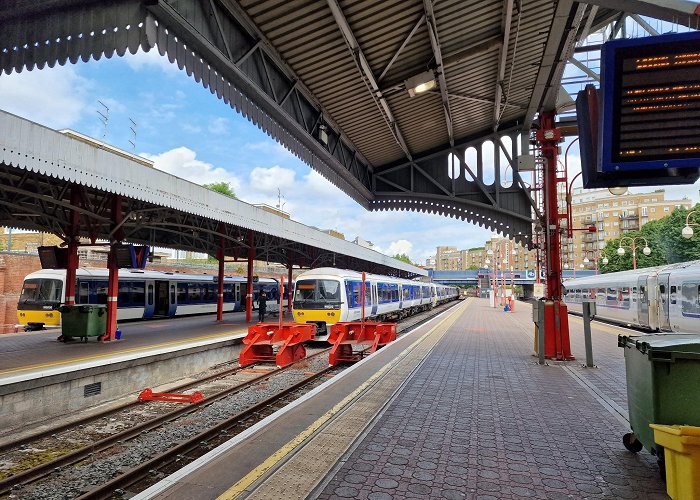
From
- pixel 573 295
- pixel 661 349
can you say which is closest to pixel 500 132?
pixel 661 349

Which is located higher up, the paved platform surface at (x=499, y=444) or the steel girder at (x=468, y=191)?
the steel girder at (x=468, y=191)

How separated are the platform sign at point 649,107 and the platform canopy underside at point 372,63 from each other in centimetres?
38

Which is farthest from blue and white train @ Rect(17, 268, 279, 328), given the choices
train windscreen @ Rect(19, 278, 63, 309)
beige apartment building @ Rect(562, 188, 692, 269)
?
beige apartment building @ Rect(562, 188, 692, 269)

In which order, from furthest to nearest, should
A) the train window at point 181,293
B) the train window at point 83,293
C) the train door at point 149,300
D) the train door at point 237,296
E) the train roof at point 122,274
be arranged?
the train door at point 237,296, the train window at point 181,293, the train door at point 149,300, the train window at point 83,293, the train roof at point 122,274

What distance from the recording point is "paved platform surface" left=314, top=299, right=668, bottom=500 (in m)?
3.54

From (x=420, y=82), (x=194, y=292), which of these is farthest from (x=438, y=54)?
(x=194, y=292)

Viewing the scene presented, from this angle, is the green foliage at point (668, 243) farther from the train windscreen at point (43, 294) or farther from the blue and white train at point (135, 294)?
the train windscreen at point (43, 294)

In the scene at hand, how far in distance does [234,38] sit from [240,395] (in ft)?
22.8

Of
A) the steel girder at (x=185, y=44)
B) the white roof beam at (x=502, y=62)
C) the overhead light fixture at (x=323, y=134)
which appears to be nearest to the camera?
the steel girder at (x=185, y=44)

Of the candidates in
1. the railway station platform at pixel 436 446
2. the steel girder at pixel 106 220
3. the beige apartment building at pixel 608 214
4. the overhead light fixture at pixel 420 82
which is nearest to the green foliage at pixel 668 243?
the beige apartment building at pixel 608 214

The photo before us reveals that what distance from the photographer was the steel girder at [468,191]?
35.7 ft

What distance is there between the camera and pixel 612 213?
9338 centimetres

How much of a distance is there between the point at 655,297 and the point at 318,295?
13.0 meters

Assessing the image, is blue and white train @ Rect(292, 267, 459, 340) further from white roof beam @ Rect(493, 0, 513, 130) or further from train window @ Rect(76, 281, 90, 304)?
train window @ Rect(76, 281, 90, 304)
